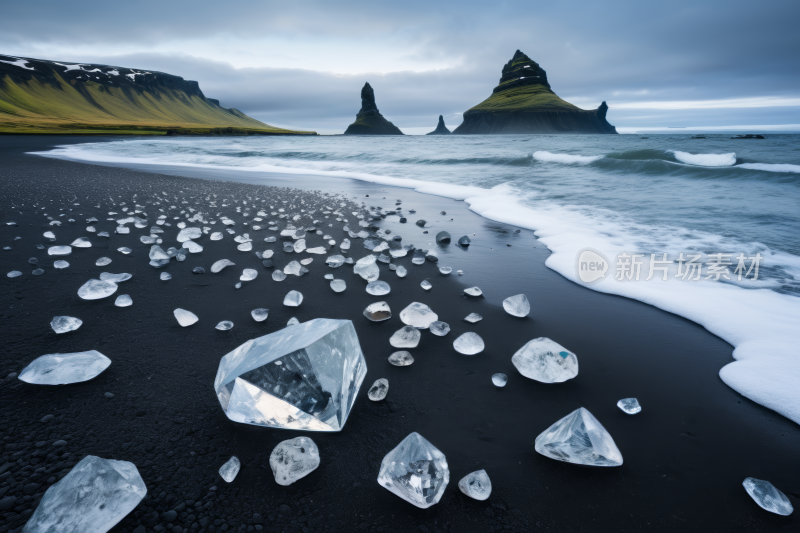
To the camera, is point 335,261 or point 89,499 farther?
point 335,261

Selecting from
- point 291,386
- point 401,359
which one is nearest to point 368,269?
point 401,359

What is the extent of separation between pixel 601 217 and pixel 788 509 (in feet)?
16.1

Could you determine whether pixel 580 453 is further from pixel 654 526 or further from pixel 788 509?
pixel 788 509

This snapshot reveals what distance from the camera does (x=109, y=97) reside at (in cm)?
11275

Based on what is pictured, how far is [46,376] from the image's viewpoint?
1475mm

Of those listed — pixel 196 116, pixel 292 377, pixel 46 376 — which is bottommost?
pixel 46 376

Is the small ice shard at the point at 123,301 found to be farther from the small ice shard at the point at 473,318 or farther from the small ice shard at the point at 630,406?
the small ice shard at the point at 630,406

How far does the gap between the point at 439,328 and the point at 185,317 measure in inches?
60.6

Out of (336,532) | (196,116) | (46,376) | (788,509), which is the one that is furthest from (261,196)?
(196,116)

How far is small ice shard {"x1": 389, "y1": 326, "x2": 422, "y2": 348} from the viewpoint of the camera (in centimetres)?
197

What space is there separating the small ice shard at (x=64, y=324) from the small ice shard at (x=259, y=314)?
92cm

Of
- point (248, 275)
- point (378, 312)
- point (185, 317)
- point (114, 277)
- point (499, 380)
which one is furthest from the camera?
point (248, 275)

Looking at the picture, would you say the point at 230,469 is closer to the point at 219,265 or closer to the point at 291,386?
the point at 291,386

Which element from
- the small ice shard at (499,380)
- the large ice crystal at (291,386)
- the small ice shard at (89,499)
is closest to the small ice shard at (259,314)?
the large ice crystal at (291,386)
